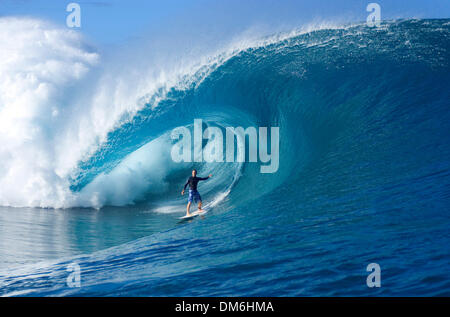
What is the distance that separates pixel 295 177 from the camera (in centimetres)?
871

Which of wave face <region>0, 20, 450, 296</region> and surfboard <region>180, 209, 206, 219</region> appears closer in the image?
wave face <region>0, 20, 450, 296</region>

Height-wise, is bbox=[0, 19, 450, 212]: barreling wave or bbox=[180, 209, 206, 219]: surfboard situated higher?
bbox=[0, 19, 450, 212]: barreling wave

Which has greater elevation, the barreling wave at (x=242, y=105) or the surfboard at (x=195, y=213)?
the barreling wave at (x=242, y=105)

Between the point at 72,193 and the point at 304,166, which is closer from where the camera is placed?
the point at 304,166

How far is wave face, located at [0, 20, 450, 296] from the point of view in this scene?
4.55 metres

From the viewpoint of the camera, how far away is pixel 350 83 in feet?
35.0

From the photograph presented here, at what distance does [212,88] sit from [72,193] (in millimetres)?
4677

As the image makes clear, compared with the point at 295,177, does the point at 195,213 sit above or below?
below

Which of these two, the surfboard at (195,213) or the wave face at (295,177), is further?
the surfboard at (195,213)

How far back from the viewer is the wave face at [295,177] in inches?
179
